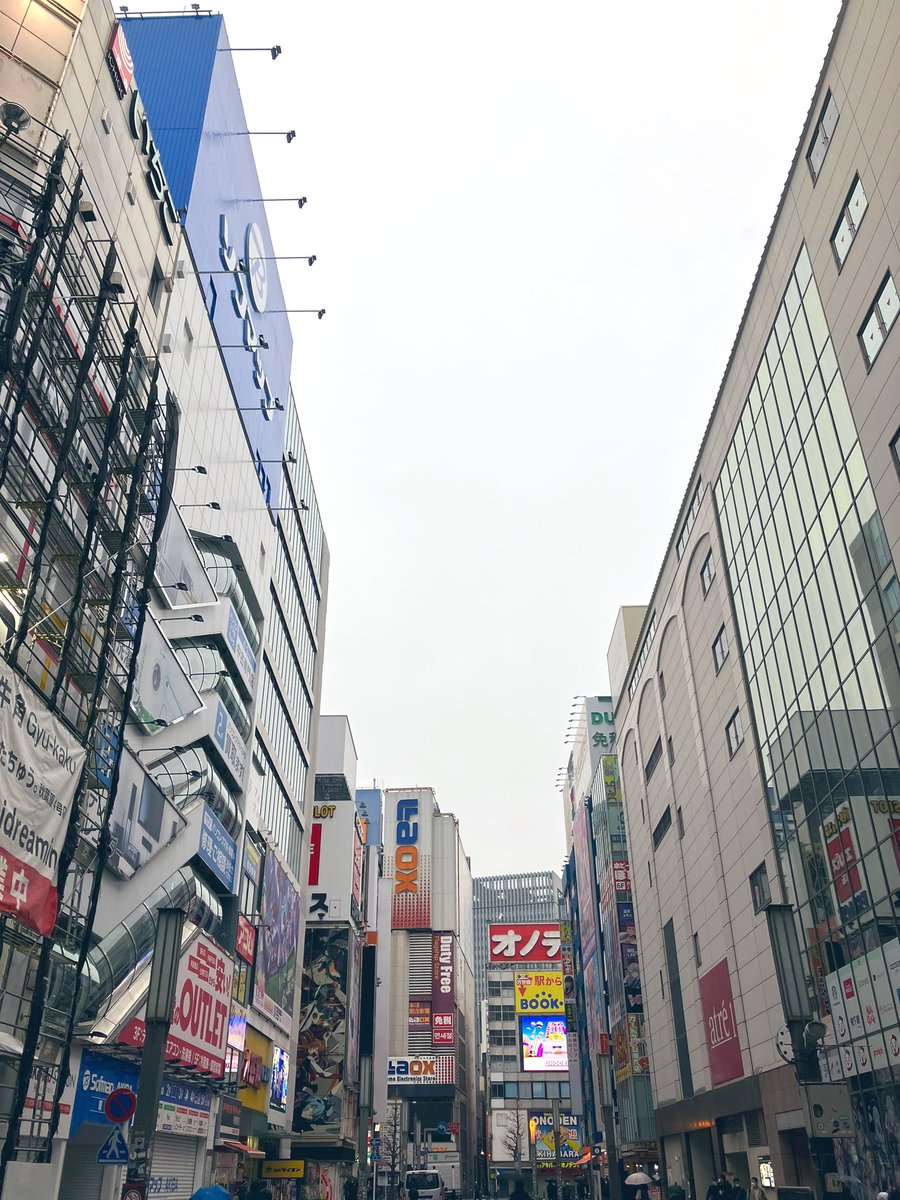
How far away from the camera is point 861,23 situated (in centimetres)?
2395

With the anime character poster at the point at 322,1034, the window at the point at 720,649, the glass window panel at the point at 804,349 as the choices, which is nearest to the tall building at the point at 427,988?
the anime character poster at the point at 322,1034

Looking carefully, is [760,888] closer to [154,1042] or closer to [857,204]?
[857,204]

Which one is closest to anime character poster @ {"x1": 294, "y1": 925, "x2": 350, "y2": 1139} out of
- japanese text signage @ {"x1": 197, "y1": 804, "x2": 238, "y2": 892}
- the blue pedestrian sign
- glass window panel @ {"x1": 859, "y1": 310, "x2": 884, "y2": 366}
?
japanese text signage @ {"x1": 197, "y1": 804, "x2": 238, "y2": 892}

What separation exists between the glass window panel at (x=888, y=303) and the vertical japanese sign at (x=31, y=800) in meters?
20.5

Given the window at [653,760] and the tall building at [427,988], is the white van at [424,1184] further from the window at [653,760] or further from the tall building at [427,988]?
the window at [653,760]

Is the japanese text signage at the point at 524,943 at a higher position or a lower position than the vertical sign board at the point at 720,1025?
higher

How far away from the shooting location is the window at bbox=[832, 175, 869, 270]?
2459 centimetres

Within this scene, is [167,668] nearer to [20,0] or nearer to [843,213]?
[20,0]

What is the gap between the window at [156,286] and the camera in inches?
1125

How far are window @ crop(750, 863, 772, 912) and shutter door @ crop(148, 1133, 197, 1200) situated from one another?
66.2 ft

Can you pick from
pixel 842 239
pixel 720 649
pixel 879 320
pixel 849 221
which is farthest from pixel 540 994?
pixel 849 221

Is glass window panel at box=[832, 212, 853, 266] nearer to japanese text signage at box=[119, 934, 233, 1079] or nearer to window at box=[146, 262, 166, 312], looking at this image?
window at box=[146, 262, 166, 312]

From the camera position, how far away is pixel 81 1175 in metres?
21.7

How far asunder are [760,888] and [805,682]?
894 cm
